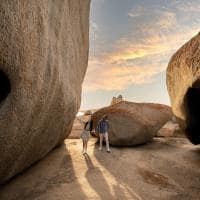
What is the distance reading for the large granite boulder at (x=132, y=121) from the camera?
17.4 meters

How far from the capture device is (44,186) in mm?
10773

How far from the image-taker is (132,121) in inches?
706

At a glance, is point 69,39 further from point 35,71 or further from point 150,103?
point 150,103

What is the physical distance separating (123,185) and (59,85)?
4490 mm

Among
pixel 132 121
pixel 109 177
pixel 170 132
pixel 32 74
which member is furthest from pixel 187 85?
pixel 170 132

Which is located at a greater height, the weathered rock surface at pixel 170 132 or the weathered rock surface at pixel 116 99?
the weathered rock surface at pixel 116 99

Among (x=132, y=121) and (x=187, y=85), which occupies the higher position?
(x=187, y=85)

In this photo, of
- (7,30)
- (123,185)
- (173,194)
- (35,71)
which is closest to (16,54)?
(7,30)

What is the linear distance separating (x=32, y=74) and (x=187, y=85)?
8196 millimetres

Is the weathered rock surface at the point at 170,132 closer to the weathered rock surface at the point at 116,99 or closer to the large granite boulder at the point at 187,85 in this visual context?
the large granite boulder at the point at 187,85

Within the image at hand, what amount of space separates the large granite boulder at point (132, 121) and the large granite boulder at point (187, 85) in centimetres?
233

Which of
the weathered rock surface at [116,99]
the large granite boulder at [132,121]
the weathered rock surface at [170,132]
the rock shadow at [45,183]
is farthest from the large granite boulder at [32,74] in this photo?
the weathered rock surface at [116,99]

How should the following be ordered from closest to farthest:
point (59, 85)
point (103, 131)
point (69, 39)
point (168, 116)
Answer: point (59, 85)
point (69, 39)
point (103, 131)
point (168, 116)

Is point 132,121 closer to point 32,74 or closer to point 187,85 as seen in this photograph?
point 187,85
